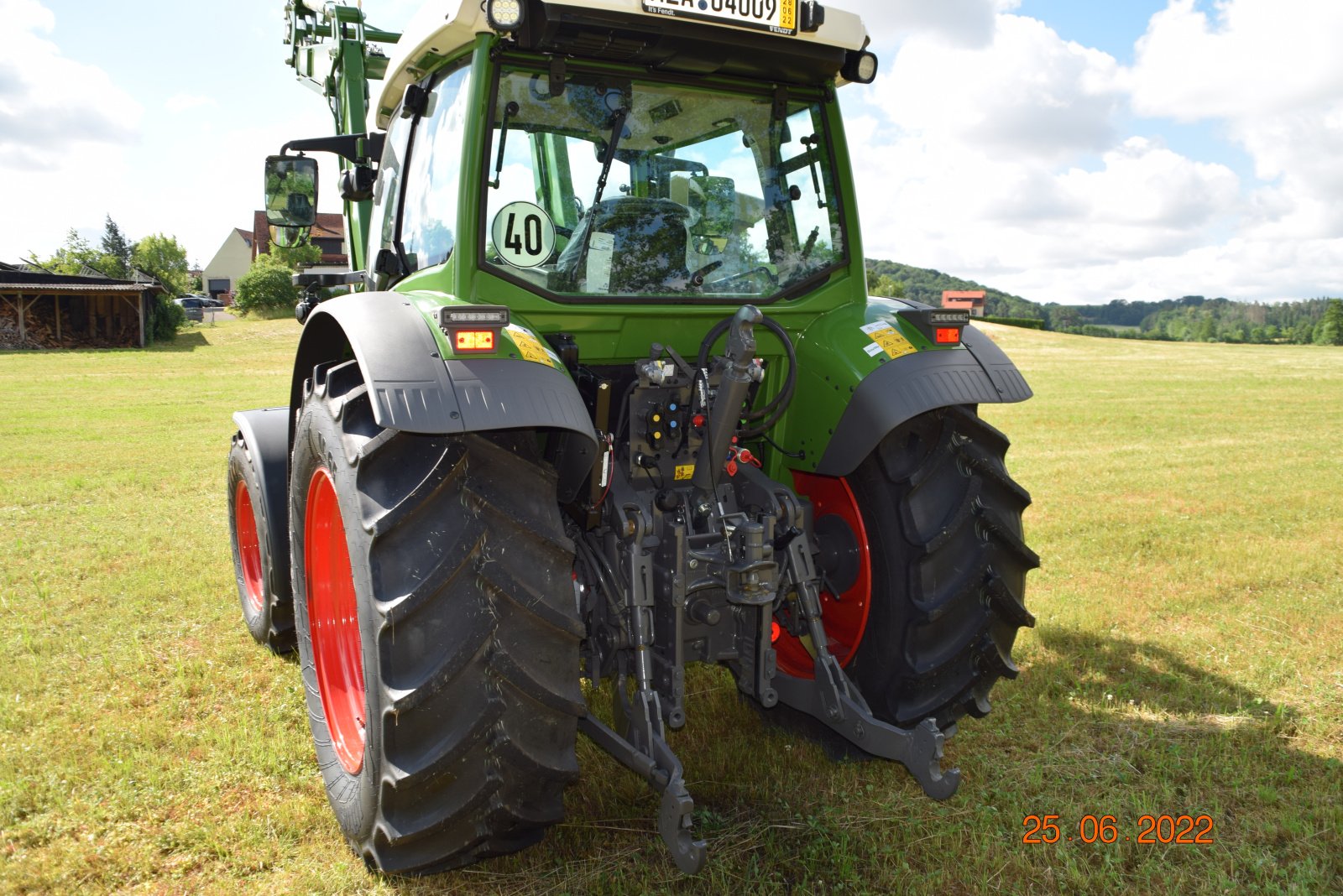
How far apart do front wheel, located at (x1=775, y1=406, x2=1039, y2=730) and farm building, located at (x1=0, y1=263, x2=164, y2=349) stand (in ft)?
106

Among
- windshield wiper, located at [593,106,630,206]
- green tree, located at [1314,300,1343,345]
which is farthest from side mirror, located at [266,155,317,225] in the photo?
green tree, located at [1314,300,1343,345]

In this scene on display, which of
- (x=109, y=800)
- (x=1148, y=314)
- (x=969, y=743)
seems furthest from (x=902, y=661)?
(x=1148, y=314)

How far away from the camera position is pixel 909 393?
3.24 meters

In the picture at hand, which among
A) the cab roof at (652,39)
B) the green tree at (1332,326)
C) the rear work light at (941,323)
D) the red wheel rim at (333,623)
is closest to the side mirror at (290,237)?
the cab roof at (652,39)

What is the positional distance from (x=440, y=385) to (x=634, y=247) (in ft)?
3.50

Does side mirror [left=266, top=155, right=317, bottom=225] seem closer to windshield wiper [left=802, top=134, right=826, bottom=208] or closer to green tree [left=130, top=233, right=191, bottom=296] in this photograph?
windshield wiper [left=802, top=134, right=826, bottom=208]

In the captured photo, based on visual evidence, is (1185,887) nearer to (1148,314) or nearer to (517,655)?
(517,655)

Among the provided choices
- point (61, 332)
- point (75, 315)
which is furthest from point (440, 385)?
point (75, 315)

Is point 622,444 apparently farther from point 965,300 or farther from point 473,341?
point 965,300

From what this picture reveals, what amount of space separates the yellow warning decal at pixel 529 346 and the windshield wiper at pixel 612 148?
0.65 meters

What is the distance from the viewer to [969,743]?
3.89 m

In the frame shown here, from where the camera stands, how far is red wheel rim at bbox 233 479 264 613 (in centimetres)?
515

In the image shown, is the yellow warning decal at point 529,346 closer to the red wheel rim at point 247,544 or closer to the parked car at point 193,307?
the red wheel rim at point 247,544

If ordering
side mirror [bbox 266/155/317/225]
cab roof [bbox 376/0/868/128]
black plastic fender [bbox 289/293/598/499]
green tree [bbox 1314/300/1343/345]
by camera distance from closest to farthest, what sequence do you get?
black plastic fender [bbox 289/293/598/499]
cab roof [bbox 376/0/868/128]
side mirror [bbox 266/155/317/225]
green tree [bbox 1314/300/1343/345]
